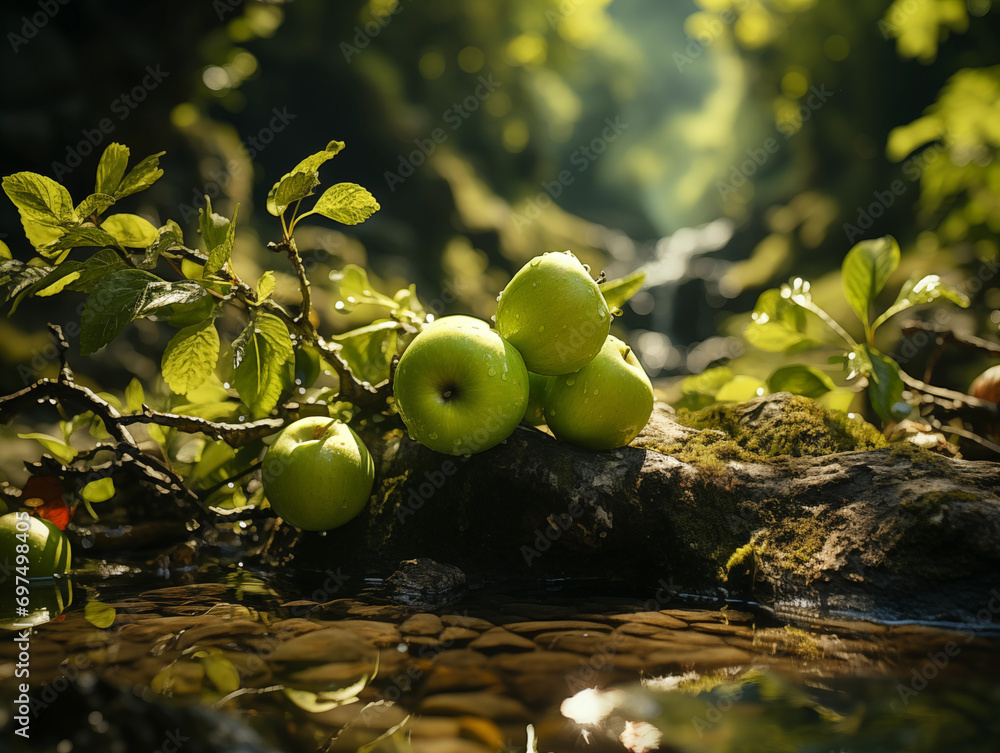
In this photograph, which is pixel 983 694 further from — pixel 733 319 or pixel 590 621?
pixel 733 319

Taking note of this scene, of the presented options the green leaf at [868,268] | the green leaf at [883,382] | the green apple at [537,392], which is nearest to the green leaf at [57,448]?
the green apple at [537,392]

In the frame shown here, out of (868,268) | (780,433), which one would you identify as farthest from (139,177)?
(868,268)

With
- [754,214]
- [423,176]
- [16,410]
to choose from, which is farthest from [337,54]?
[16,410]

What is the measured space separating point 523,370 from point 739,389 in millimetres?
1592

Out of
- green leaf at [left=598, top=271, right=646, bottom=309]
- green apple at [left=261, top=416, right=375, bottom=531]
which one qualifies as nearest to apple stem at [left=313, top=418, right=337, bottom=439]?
green apple at [left=261, top=416, right=375, bottom=531]

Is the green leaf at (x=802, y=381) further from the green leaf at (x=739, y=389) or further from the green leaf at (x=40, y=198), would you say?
the green leaf at (x=40, y=198)

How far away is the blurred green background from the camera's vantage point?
7.19m

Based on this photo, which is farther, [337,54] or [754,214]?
[754,214]

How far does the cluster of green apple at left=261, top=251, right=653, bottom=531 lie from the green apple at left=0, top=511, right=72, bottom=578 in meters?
0.76

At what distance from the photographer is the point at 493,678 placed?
124 centimetres

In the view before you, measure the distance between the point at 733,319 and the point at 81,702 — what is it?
13331mm

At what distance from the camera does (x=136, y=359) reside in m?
7.14

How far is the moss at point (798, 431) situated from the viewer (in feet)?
7.63

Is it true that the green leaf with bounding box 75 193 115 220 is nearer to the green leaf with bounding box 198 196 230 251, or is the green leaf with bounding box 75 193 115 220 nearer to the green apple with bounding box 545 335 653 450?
the green leaf with bounding box 198 196 230 251
